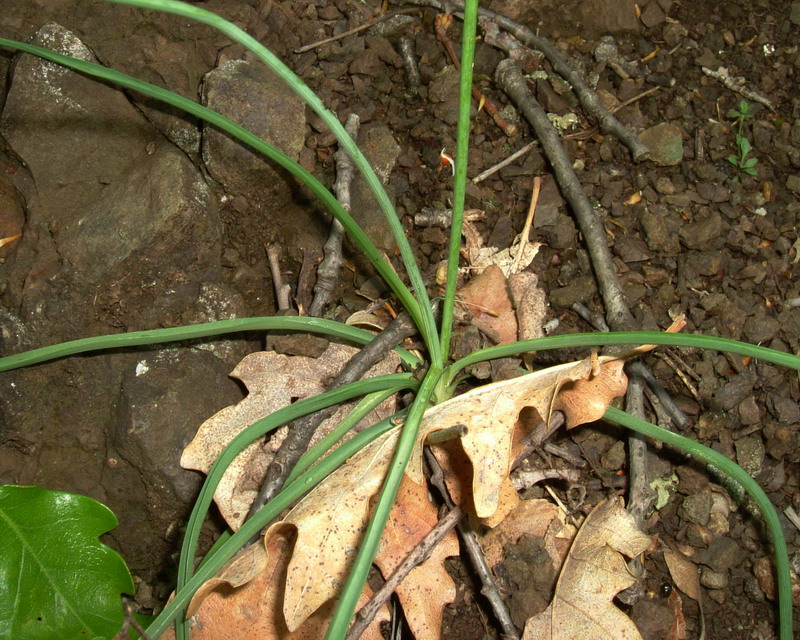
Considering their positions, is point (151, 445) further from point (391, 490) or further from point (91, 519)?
point (391, 490)

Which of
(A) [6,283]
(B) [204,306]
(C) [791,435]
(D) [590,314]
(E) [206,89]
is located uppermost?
(E) [206,89]

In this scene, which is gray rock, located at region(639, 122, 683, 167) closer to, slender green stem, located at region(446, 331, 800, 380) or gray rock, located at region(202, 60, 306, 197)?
slender green stem, located at region(446, 331, 800, 380)

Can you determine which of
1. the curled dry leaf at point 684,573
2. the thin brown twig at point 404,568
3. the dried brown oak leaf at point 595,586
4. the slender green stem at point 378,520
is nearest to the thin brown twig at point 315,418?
the slender green stem at point 378,520

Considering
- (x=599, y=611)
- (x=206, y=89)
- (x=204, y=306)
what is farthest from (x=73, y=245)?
(x=599, y=611)

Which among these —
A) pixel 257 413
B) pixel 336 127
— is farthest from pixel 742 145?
pixel 257 413

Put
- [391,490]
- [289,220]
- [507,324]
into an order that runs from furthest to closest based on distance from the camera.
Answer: [289,220] < [507,324] < [391,490]

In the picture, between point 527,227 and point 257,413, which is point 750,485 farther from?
point 257,413

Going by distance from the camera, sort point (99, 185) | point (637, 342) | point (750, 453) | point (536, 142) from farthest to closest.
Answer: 1. point (536, 142)
2. point (99, 185)
3. point (750, 453)
4. point (637, 342)

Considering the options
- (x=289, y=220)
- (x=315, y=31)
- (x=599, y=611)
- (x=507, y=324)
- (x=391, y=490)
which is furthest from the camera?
(x=315, y=31)
